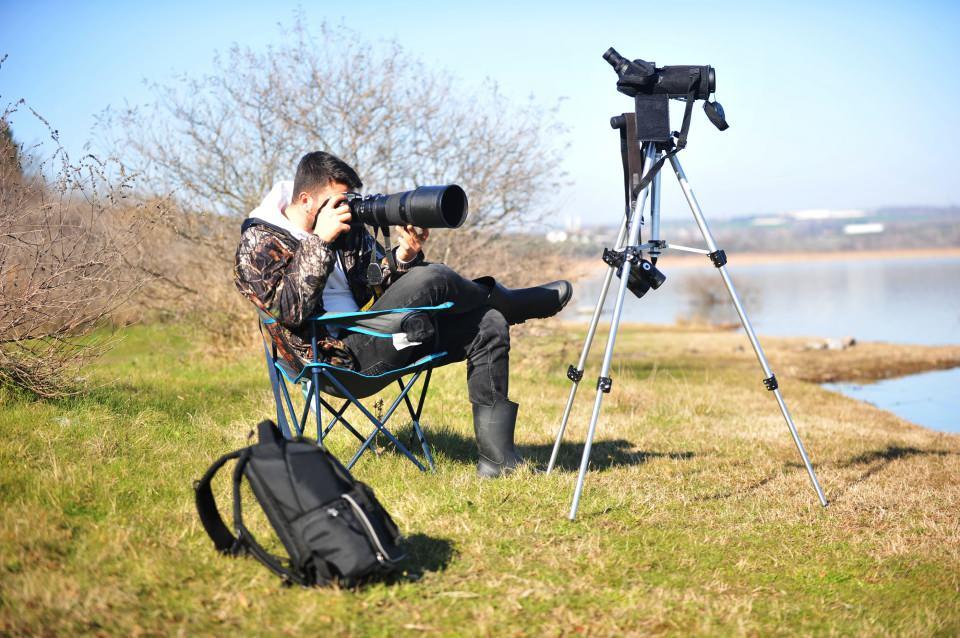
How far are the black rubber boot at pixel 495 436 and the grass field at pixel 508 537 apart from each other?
0.33 feet

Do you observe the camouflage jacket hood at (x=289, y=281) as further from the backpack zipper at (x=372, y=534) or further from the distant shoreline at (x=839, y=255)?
the distant shoreline at (x=839, y=255)

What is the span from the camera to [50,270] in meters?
3.76

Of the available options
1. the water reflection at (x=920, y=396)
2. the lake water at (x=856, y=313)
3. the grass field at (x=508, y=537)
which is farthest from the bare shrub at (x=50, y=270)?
the water reflection at (x=920, y=396)

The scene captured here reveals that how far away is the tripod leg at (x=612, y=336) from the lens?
9.57 feet

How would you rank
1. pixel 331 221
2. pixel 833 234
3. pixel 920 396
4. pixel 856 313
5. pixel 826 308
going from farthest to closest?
pixel 833 234, pixel 826 308, pixel 856 313, pixel 920 396, pixel 331 221

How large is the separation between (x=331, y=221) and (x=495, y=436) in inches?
41.2

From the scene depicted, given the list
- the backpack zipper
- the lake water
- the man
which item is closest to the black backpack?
the backpack zipper

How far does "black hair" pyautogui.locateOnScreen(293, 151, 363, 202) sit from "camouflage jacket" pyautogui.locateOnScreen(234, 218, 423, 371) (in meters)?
0.22

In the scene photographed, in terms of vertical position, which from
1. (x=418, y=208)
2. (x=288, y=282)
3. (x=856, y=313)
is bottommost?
(x=856, y=313)

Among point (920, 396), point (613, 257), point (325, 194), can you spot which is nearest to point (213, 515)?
point (325, 194)

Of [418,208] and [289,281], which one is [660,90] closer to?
[418,208]

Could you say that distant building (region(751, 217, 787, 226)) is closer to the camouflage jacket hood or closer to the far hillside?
the far hillside

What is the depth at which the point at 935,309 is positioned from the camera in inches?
1009

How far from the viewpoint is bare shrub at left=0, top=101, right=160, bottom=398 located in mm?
3664
